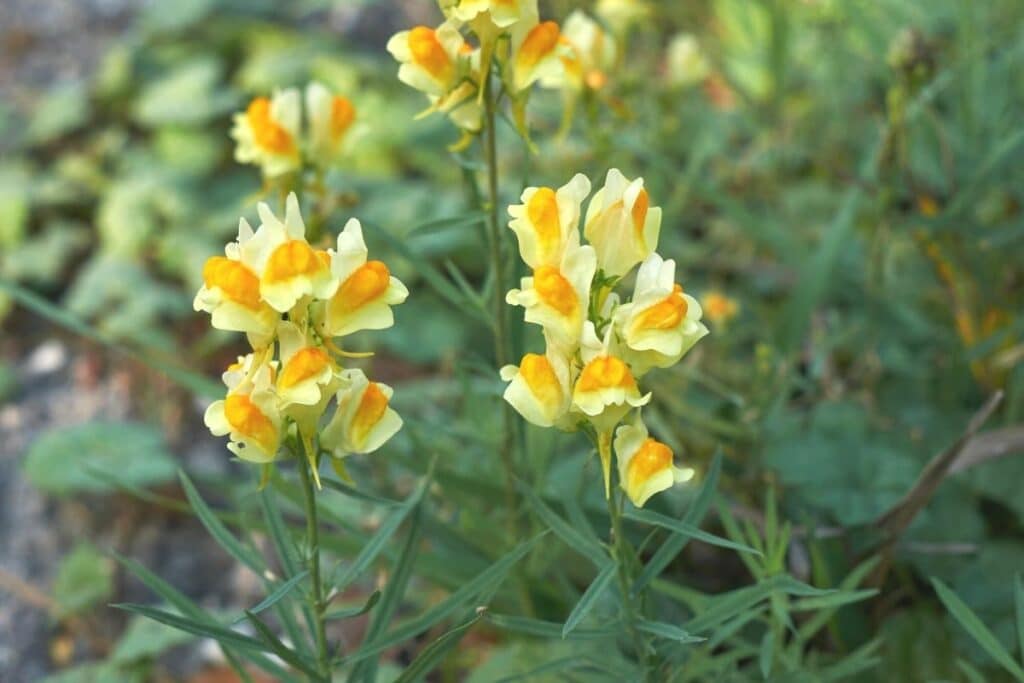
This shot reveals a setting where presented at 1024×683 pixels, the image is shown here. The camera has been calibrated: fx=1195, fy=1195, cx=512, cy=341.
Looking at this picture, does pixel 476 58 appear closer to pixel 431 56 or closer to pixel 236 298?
pixel 431 56

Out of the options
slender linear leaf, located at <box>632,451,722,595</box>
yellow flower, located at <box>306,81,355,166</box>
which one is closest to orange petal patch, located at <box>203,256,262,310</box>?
slender linear leaf, located at <box>632,451,722,595</box>

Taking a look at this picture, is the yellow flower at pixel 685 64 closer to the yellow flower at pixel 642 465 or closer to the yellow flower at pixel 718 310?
the yellow flower at pixel 718 310

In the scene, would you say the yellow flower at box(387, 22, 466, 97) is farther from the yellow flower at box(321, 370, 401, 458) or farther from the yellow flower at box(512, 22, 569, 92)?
the yellow flower at box(321, 370, 401, 458)

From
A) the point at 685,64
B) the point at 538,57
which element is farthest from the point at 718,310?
the point at 538,57

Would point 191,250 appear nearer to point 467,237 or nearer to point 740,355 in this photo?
point 467,237

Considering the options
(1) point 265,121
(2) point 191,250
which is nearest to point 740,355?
(1) point 265,121

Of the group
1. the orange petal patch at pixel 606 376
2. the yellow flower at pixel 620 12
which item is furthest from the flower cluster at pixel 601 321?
the yellow flower at pixel 620 12
